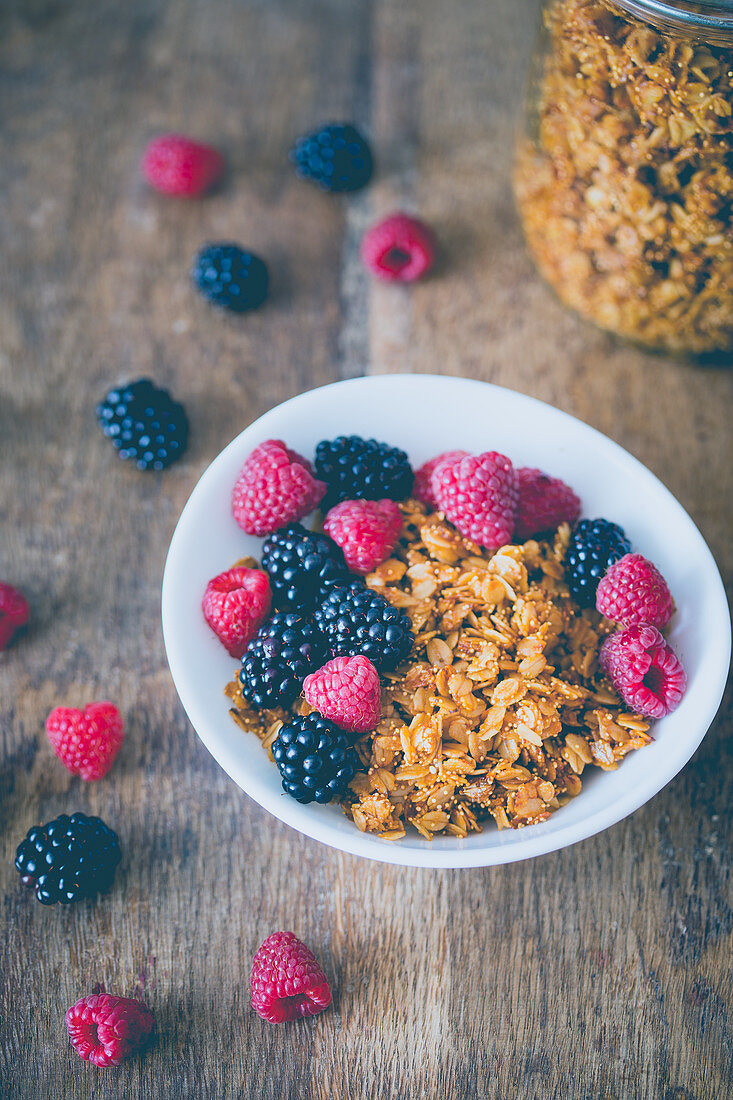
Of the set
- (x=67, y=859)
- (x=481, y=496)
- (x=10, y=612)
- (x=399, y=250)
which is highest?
(x=399, y=250)

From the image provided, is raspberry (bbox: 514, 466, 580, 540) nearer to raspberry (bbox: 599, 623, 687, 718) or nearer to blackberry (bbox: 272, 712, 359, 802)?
raspberry (bbox: 599, 623, 687, 718)

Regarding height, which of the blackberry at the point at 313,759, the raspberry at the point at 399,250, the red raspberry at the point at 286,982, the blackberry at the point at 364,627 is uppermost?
the raspberry at the point at 399,250

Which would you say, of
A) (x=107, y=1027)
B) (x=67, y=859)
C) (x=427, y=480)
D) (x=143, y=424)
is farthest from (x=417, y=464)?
(x=107, y=1027)

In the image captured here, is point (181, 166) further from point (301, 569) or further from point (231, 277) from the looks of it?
point (301, 569)

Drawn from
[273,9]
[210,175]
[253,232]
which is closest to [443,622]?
[253,232]

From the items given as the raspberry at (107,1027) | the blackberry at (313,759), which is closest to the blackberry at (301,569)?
the blackberry at (313,759)

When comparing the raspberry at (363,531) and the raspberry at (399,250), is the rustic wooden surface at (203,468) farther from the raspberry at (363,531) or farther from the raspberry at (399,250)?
the raspberry at (363,531)
